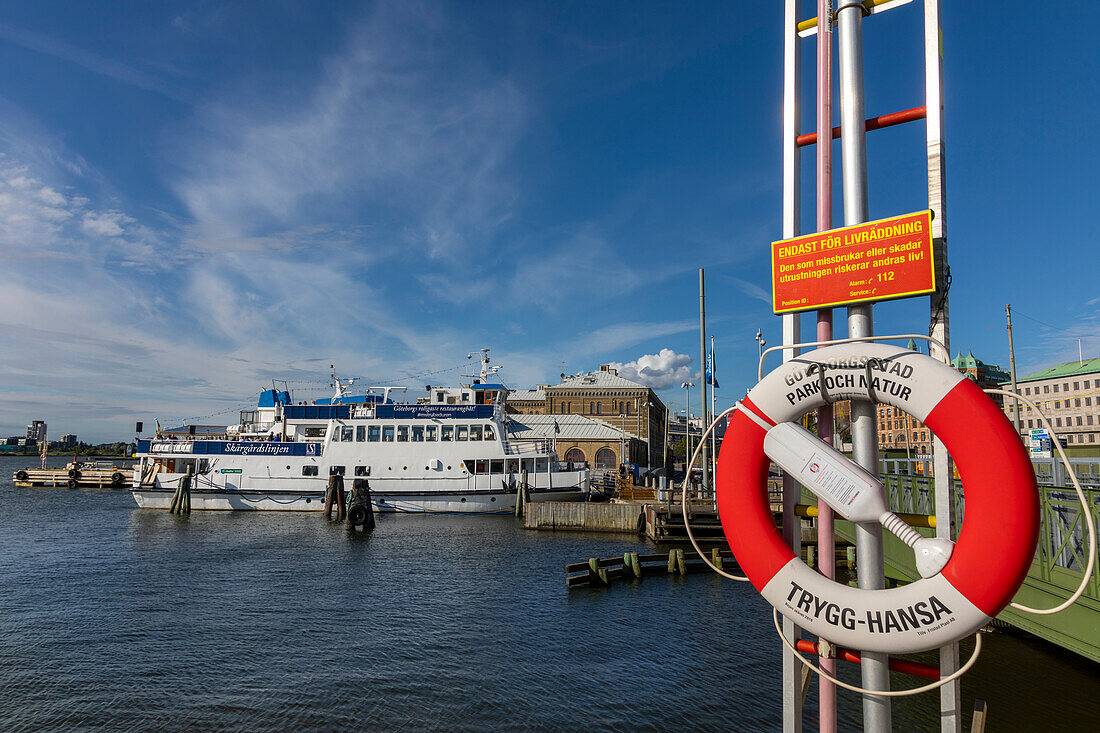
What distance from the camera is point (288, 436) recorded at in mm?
41031

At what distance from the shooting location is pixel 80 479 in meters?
57.5

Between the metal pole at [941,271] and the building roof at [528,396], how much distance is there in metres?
67.0

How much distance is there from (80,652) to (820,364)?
15733 millimetres

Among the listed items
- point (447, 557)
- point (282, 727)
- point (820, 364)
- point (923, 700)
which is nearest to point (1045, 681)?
point (923, 700)

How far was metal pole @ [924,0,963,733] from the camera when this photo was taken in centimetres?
404

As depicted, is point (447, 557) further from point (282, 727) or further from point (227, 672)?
point (282, 727)

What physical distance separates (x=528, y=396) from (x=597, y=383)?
875 centimetres

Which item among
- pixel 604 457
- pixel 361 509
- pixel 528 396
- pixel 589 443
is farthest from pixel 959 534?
pixel 528 396

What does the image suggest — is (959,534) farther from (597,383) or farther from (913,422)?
(913,422)

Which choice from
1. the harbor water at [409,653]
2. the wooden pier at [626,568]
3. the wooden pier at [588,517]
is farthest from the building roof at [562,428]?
the wooden pier at [626,568]

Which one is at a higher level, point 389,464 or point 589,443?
point 589,443

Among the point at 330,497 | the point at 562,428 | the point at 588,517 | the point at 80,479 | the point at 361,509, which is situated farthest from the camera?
the point at 562,428

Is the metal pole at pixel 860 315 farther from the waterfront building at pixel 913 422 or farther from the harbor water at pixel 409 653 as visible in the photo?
the waterfront building at pixel 913 422

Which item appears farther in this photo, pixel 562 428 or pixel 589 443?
pixel 562 428
